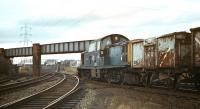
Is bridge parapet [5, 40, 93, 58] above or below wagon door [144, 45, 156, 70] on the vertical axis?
above

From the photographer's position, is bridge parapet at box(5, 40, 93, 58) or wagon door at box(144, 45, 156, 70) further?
bridge parapet at box(5, 40, 93, 58)

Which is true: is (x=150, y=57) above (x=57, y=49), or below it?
below

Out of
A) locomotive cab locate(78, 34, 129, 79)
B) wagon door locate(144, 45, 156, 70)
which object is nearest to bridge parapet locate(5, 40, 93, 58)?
locomotive cab locate(78, 34, 129, 79)

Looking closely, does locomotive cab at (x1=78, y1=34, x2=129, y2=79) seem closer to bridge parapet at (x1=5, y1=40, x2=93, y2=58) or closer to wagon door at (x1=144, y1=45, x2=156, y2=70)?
wagon door at (x1=144, y1=45, x2=156, y2=70)

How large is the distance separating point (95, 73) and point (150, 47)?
9.19 meters

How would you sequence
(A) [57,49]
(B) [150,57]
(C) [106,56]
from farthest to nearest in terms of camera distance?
(A) [57,49] < (C) [106,56] < (B) [150,57]

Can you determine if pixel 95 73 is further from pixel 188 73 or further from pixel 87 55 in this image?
pixel 188 73

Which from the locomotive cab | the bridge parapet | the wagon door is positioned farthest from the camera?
the bridge parapet

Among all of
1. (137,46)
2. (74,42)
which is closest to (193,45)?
(137,46)

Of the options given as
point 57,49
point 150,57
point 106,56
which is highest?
point 57,49

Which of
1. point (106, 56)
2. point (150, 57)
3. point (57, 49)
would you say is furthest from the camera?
point (57, 49)

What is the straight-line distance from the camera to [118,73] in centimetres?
2425

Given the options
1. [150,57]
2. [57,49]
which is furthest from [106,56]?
[57,49]

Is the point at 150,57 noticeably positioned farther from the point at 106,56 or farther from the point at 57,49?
the point at 57,49
